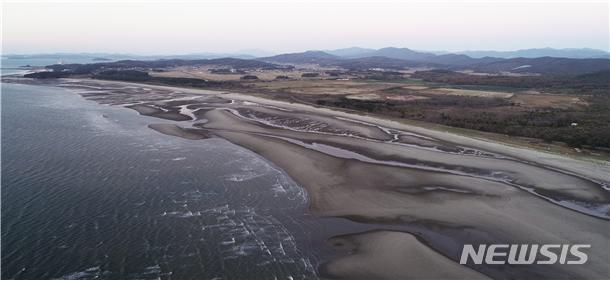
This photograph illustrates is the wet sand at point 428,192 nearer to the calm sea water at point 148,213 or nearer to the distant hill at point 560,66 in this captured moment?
the calm sea water at point 148,213

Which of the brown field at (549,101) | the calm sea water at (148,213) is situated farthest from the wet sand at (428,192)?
the brown field at (549,101)

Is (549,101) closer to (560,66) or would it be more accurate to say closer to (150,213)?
(150,213)

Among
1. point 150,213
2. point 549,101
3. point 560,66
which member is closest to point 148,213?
point 150,213

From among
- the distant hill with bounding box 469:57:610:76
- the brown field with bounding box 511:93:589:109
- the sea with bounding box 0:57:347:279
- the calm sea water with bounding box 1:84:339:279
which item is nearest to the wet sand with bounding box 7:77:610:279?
the sea with bounding box 0:57:347:279

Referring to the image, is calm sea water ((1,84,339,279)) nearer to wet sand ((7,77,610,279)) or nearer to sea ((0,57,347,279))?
sea ((0,57,347,279))

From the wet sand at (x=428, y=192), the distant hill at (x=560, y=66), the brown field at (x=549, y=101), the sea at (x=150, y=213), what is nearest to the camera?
the sea at (x=150, y=213)
